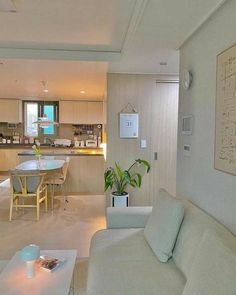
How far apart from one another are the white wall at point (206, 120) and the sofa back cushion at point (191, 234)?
95 mm

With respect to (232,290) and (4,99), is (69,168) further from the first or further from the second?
(232,290)

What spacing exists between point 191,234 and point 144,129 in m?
2.54

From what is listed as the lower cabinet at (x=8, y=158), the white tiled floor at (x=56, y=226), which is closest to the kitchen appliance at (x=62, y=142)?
the lower cabinet at (x=8, y=158)

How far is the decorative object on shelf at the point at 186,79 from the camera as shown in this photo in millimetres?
2561

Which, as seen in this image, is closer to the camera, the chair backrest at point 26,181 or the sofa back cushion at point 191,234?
the sofa back cushion at point 191,234

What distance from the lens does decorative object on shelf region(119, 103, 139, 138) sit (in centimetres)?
411

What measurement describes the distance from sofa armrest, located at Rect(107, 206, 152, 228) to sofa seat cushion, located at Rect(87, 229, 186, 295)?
26 cm

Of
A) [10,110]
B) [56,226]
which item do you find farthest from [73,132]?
[56,226]

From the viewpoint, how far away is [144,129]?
4.23 meters

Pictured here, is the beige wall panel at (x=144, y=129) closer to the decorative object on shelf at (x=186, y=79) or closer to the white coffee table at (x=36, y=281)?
the decorative object on shelf at (x=186, y=79)

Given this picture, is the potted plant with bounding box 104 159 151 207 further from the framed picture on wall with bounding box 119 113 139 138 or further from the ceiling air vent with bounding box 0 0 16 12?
the ceiling air vent with bounding box 0 0 16 12

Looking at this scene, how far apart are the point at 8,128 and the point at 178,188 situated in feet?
21.3

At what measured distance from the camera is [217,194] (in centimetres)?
198

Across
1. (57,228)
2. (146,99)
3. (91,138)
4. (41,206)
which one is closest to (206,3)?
(146,99)
